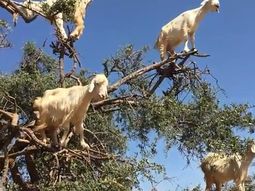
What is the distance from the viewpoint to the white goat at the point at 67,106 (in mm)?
7812

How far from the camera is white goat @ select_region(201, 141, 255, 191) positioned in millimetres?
11481

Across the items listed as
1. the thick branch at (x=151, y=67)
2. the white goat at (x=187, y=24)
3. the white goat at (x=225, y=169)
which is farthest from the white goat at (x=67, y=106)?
the white goat at (x=225, y=169)

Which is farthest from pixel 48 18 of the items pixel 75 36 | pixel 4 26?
pixel 75 36

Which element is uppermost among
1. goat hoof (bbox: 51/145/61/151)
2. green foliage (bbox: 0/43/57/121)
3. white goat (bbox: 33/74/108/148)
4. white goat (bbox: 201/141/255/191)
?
green foliage (bbox: 0/43/57/121)

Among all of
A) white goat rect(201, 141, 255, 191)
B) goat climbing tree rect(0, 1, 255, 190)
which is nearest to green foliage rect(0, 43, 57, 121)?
goat climbing tree rect(0, 1, 255, 190)

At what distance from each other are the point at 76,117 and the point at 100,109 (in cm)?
338

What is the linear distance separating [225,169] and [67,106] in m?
4.92

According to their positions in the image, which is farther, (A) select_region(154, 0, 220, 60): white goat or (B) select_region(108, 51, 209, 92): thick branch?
(A) select_region(154, 0, 220, 60): white goat

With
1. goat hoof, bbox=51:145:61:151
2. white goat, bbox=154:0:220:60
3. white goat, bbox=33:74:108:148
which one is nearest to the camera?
white goat, bbox=33:74:108:148

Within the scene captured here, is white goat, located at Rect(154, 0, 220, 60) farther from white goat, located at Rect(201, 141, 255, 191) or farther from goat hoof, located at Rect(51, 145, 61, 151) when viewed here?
goat hoof, located at Rect(51, 145, 61, 151)

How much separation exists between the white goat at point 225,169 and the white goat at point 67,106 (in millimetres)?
4058

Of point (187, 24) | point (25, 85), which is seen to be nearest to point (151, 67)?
point (187, 24)

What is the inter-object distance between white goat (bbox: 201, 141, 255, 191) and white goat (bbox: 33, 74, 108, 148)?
4058mm

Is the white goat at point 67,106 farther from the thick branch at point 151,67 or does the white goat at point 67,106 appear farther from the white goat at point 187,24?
the white goat at point 187,24
